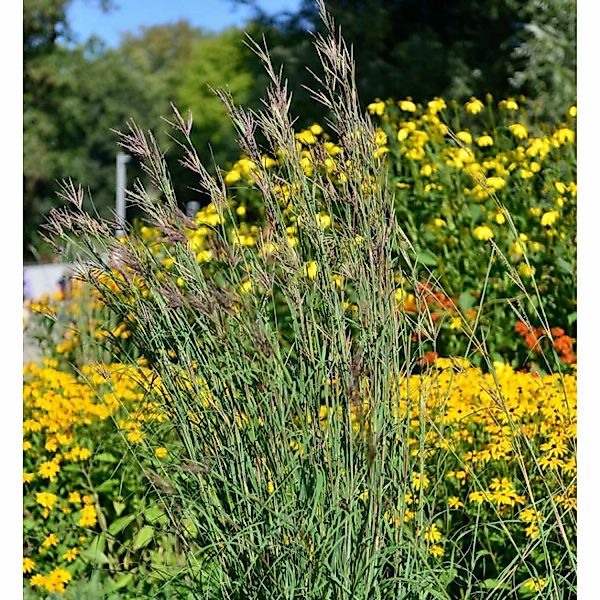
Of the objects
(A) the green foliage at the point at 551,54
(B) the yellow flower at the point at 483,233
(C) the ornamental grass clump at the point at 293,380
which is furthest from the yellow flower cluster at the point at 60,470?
(A) the green foliage at the point at 551,54

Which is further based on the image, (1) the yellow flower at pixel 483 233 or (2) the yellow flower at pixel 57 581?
(1) the yellow flower at pixel 483 233

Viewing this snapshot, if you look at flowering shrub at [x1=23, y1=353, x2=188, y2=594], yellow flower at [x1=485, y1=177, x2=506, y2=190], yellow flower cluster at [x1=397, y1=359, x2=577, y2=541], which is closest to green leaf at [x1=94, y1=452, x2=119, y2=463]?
flowering shrub at [x1=23, y1=353, x2=188, y2=594]

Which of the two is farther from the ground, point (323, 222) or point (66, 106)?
point (66, 106)

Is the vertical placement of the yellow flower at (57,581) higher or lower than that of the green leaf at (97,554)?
lower

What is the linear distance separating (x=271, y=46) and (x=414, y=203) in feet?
37.3

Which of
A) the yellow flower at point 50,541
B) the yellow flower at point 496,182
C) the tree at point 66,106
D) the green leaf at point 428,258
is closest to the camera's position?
the yellow flower at point 50,541

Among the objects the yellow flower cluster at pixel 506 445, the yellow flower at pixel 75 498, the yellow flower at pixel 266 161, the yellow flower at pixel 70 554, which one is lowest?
the yellow flower at pixel 70 554

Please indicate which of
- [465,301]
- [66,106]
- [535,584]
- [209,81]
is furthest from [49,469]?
[209,81]

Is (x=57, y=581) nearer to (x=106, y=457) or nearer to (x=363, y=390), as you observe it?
(x=106, y=457)

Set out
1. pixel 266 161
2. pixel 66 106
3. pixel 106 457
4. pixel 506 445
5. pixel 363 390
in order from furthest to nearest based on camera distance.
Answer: pixel 66 106, pixel 266 161, pixel 106 457, pixel 506 445, pixel 363 390

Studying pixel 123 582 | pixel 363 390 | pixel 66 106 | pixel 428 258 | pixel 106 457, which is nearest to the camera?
pixel 363 390

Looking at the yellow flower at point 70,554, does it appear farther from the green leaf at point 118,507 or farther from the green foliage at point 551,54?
the green foliage at point 551,54

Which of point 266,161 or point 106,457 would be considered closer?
point 106,457
